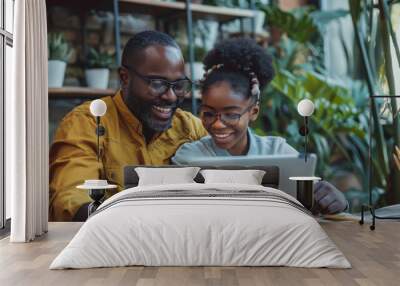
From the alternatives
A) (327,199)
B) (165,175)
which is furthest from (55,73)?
(327,199)

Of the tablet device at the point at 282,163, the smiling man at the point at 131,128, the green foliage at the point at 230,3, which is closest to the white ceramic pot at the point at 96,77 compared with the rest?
the smiling man at the point at 131,128

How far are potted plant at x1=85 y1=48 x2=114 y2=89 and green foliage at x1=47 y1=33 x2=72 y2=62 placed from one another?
26cm

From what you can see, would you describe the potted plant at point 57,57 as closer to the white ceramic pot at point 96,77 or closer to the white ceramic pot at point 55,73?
the white ceramic pot at point 55,73

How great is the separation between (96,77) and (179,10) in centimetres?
127

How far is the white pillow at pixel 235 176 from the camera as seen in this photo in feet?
22.5

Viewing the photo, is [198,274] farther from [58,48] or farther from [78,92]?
[58,48]

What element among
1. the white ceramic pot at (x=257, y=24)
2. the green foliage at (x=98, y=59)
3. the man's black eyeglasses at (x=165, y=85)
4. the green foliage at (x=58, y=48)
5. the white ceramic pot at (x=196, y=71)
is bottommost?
the man's black eyeglasses at (x=165, y=85)

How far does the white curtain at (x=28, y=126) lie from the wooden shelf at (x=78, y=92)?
1.07 m

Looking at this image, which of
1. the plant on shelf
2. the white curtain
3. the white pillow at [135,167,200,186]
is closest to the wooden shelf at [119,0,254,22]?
the plant on shelf

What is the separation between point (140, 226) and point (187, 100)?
130 inches

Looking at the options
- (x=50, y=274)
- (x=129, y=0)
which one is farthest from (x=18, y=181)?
(x=129, y=0)

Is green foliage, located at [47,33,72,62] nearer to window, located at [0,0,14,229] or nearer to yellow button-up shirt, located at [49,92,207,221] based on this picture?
yellow button-up shirt, located at [49,92,207,221]

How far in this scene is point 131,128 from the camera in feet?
24.8

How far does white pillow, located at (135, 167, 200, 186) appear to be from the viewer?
688 centimetres
